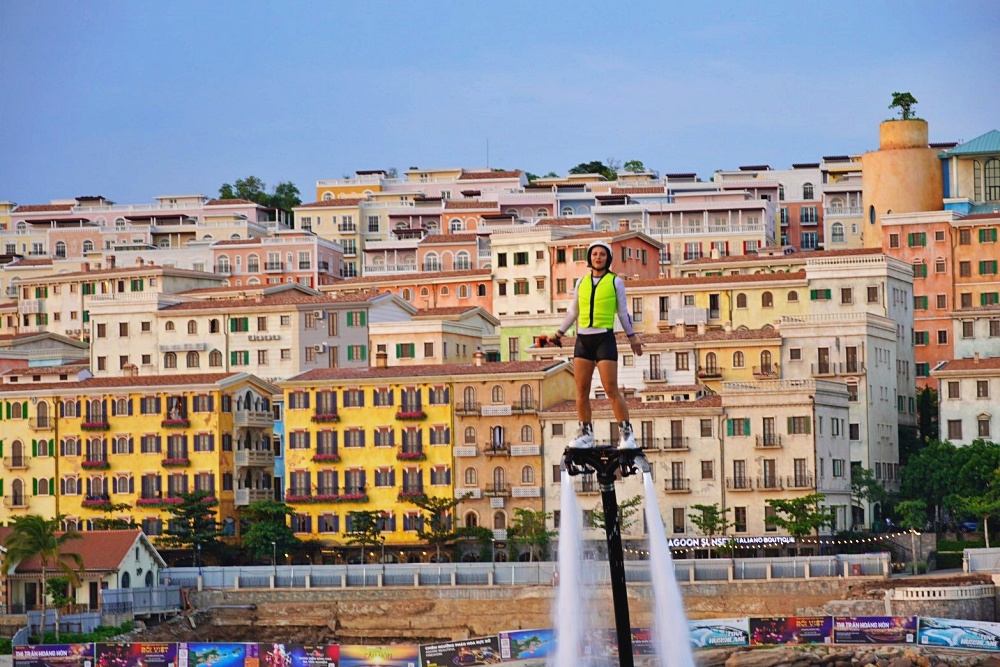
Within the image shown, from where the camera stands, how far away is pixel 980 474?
10338cm

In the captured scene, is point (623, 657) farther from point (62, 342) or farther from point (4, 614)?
point (62, 342)

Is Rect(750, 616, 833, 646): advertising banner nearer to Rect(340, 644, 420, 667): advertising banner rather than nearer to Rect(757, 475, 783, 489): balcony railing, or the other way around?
Rect(757, 475, 783, 489): balcony railing

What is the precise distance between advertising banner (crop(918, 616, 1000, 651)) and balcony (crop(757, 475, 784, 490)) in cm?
1610

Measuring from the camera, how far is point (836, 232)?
161625 mm

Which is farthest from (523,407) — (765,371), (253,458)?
(253,458)

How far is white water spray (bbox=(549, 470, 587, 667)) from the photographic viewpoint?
25266 millimetres

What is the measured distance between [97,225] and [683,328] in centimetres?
8207

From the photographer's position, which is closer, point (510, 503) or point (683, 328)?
point (510, 503)

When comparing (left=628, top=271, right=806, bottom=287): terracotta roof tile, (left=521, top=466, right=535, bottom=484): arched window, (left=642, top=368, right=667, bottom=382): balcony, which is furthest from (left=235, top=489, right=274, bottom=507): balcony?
(left=628, top=271, right=806, bottom=287): terracotta roof tile

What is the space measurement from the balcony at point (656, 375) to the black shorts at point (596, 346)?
87.5m

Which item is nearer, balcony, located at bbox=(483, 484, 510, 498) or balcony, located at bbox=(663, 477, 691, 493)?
balcony, located at bbox=(663, 477, 691, 493)

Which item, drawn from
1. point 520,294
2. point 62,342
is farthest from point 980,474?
point 62,342

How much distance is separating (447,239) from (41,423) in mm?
47070

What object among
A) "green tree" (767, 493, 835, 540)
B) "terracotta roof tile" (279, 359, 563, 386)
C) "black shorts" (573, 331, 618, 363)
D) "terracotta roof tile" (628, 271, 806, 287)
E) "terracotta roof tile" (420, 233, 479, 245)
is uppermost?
"terracotta roof tile" (420, 233, 479, 245)
